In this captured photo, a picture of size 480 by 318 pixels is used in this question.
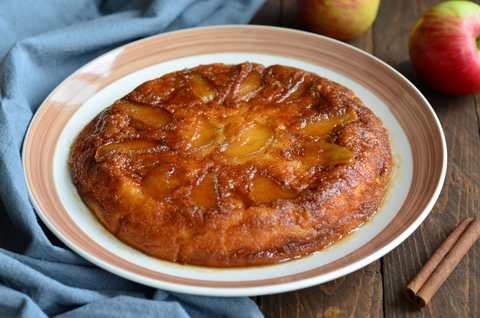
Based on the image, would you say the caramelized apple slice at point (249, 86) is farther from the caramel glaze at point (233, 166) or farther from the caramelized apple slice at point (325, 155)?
the caramelized apple slice at point (325, 155)

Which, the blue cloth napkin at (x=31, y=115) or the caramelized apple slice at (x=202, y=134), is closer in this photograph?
the blue cloth napkin at (x=31, y=115)

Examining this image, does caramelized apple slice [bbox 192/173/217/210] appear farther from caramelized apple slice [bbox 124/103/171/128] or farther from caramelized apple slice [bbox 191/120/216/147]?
caramelized apple slice [bbox 124/103/171/128]

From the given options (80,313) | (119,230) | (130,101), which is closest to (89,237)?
(119,230)

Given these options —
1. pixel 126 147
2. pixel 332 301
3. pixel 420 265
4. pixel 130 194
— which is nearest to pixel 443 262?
pixel 420 265

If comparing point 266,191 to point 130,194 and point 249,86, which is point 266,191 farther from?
point 249,86

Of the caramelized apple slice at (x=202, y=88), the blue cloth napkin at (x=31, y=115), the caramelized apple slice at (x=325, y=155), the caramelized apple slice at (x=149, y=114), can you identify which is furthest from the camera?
the caramelized apple slice at (x=202, y=88)

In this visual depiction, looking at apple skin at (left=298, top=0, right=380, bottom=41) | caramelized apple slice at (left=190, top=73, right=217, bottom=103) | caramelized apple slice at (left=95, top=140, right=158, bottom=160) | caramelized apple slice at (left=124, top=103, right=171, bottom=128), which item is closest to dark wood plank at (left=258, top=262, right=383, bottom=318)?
caramelized apple slice at (left=95, top=140, right=158, bottom=160)

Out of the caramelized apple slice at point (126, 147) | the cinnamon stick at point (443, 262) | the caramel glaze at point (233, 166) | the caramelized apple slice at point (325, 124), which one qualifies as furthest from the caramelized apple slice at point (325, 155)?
the caramelized apple slice at point (126, 147)
